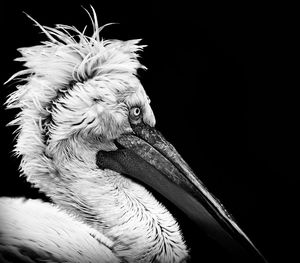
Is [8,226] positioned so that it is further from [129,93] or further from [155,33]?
[155,33]

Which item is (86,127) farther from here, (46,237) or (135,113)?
(46,237)

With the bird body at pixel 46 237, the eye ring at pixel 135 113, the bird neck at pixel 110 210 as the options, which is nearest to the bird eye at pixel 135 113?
the eye ring at pixel 135 113

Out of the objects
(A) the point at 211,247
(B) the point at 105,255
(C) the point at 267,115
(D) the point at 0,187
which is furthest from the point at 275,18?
(D) the point at 0,187

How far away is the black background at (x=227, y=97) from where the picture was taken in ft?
6.61

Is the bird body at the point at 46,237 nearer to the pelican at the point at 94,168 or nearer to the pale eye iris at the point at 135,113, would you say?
the pelican at the point at 94,168

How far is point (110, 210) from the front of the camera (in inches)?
72.0

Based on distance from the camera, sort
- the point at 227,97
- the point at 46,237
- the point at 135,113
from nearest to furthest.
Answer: the point at 46,237, the point at 135,113, the point at 227,97

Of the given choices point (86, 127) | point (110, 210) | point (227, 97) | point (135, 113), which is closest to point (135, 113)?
point (135, 113)

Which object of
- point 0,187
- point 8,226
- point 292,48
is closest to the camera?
point 8,226

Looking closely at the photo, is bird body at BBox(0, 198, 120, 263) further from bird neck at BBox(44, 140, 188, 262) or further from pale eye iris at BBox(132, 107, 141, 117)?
pale eye iris at BBox(132, 107, 141, 117)

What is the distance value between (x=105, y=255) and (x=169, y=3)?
1108mm

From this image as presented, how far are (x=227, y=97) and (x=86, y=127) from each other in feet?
2.32

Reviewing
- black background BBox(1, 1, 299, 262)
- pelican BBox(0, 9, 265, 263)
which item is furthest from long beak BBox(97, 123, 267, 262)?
black background BBox(1, 1, 299, 262)

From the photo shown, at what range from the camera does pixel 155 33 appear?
6.66 ft
